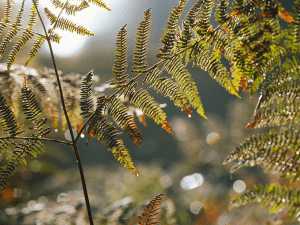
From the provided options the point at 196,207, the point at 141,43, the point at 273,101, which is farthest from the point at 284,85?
the point at 196,207

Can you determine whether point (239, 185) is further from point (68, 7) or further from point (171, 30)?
point (68, 7)

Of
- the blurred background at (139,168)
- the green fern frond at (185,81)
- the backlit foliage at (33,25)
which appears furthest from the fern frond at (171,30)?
the blurred background at (139,168)

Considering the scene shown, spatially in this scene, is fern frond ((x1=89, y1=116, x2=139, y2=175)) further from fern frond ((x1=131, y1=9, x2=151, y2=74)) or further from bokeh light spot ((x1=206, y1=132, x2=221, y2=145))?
bokeh light spot ((x1=206, y1=132, x2=221, y2=145))

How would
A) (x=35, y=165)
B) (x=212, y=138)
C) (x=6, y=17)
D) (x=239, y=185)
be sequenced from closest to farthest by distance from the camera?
(x=6, y=17)
(x=239, y=185)
(x=35, y=165)
(x=212, y=138)

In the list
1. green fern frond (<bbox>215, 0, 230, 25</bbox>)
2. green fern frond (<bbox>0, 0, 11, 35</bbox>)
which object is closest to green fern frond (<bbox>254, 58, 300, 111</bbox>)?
green fern frond (<bbox>215, 0, 230, 25</bbox>)

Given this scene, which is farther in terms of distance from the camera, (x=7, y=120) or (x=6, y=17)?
(x=6, y=17)

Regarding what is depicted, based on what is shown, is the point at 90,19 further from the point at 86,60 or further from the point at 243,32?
the point at 86,60

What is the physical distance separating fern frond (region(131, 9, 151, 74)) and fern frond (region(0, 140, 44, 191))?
45cm

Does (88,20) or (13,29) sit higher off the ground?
(88,20)

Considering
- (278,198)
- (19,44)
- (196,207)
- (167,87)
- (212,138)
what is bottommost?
(278,198)

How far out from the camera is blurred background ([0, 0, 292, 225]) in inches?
50.8

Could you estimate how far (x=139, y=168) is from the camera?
2.76m

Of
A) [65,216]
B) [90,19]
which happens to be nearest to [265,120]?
[90,19]

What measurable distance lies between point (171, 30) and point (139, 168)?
249 cm
